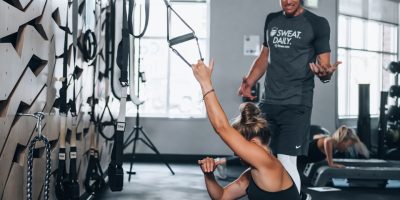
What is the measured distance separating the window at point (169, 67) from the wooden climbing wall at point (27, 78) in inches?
166

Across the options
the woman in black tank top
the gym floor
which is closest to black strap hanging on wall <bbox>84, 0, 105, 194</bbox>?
the gym floor

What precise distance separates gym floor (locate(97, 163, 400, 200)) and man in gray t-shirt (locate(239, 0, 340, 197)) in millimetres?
1849

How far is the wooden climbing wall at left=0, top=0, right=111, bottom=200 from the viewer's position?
2.05m

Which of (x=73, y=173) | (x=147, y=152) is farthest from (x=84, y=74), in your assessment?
(x=147, y=152)

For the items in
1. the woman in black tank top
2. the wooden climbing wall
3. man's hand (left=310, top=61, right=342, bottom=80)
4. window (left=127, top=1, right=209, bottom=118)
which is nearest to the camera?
the woman in black tank top

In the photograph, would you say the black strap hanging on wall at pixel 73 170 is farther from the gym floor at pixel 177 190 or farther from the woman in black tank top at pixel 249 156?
the gym floor at pixel 177 190

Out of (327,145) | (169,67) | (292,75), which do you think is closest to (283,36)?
(292,75)

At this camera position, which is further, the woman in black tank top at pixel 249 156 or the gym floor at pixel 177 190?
the gym floor at pixel 177 190

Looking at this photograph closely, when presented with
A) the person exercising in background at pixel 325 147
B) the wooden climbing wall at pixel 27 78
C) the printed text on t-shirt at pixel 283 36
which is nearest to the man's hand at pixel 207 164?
the wooden climbing wall at pixel 27 78

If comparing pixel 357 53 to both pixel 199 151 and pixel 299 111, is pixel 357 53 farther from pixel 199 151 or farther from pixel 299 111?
pixel 299 111

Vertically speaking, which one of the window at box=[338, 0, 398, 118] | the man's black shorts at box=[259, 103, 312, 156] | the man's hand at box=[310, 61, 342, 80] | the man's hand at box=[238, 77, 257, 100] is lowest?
the man's black shorts at box=[259, 103, 312, 156]

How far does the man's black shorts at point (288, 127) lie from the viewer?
2.70m

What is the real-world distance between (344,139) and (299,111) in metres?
3.14

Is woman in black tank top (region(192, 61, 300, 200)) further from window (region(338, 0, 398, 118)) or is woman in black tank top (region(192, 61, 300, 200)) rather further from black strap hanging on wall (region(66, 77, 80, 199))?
window (region(338, 0, 398, 118))
